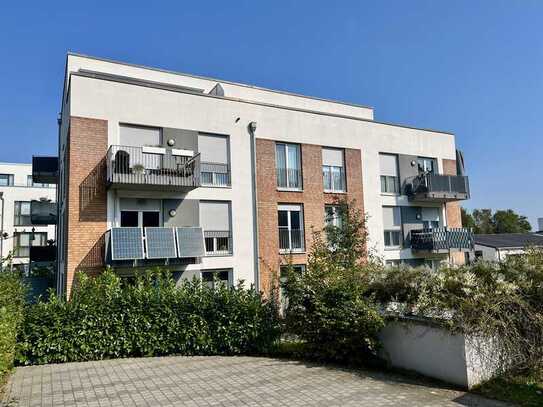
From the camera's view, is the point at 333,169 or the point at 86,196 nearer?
the point at 86,196

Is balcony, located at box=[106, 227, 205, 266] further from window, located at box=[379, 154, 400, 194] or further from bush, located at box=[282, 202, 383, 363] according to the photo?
window, located at box=[379, 154, 400, 194]

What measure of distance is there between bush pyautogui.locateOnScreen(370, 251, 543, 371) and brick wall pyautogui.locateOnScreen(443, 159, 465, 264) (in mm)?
15343

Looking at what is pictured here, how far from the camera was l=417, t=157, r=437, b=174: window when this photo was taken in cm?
2197

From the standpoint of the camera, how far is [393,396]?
616 cm

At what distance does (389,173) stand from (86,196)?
14.1 meters

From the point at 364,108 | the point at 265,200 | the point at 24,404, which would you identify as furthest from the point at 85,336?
the point at 364,108

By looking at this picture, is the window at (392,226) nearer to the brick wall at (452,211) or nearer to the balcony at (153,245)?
the brick wall at (452,211)

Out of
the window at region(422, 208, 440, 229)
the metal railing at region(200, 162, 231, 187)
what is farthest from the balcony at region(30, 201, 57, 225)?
the window at region(422, 208, 440, 229)

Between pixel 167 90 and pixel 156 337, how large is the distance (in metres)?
10.2

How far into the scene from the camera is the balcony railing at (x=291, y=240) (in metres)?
17.6

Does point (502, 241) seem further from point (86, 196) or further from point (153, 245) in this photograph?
point (86, 196)

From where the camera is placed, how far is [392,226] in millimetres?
20516

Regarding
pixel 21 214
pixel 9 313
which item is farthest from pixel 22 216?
pixel 9 313

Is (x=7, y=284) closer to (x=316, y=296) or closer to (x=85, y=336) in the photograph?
(x=85, y=336)
